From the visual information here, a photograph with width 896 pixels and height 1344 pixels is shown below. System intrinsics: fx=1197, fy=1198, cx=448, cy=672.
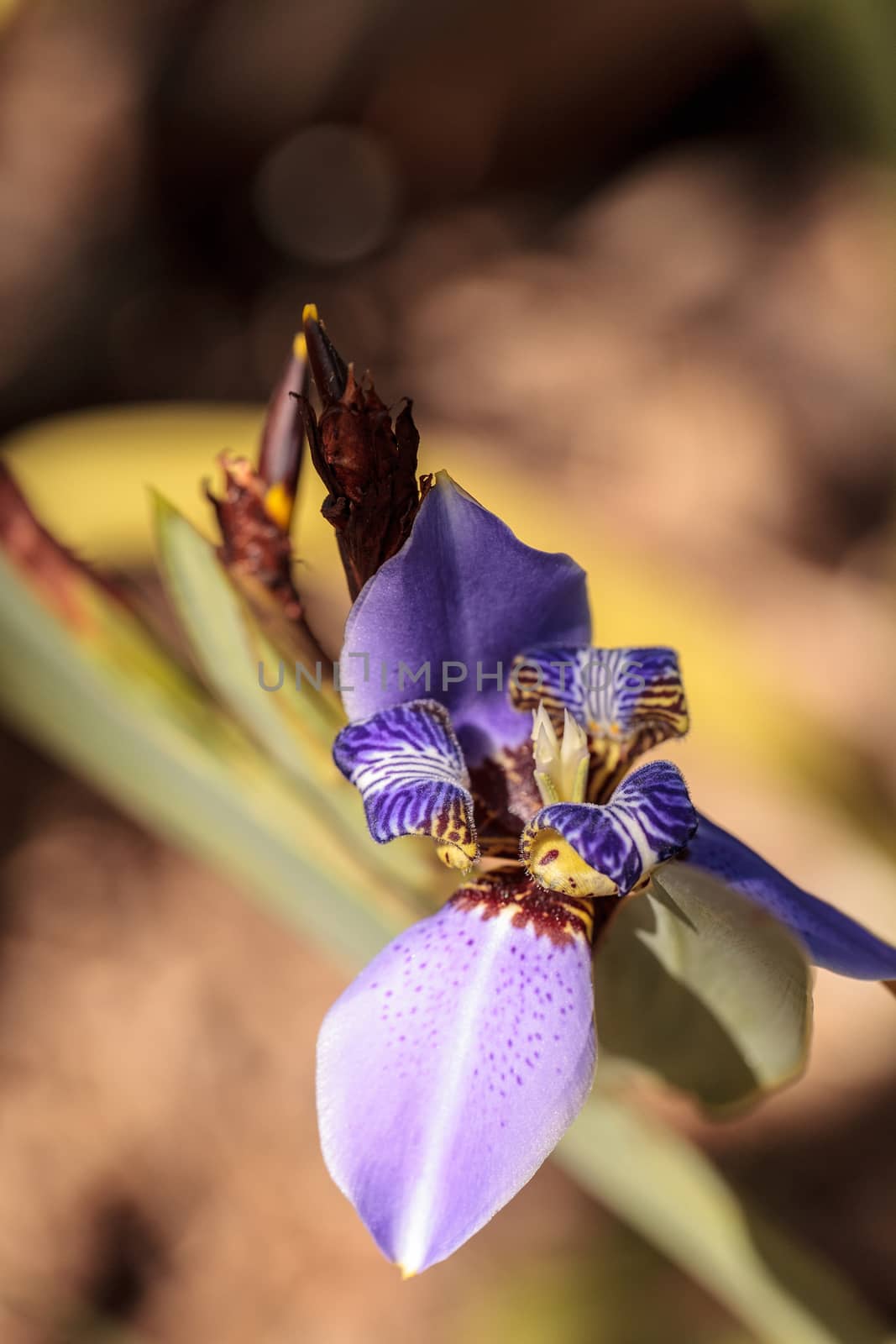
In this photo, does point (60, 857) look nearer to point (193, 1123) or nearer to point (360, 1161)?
point (193, 1123)

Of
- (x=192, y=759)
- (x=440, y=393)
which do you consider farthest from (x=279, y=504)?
(x=440, y=393)

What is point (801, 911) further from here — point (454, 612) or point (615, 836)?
point (454, 612)

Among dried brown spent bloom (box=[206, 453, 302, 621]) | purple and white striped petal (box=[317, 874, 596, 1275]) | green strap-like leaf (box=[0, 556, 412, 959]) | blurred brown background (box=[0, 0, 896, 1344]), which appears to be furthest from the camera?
blurred brown background (box=[0, 0, 896, 1344])

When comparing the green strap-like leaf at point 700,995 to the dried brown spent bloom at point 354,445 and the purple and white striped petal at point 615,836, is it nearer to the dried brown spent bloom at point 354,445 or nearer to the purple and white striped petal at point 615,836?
the purple and white striped petal at point 615,836

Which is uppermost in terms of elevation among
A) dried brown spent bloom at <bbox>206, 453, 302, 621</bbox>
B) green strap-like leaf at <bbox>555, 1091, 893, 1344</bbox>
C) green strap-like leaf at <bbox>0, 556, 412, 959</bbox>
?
dried brown spent bloom at <bbox>206, 453, 302, 621</bbox>

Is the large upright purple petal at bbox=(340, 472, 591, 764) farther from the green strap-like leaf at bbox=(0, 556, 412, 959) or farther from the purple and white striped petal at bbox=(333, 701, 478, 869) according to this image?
the green strap-like leaf at bbox=(0, 556, 412, 959)

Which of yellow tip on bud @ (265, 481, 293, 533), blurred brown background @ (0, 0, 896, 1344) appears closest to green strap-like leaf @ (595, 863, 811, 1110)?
yellow tip on bud @ (265, 481, 293, 533)

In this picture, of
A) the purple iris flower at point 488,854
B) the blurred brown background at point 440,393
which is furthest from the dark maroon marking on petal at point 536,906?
the blurred brown background at point 440,393
